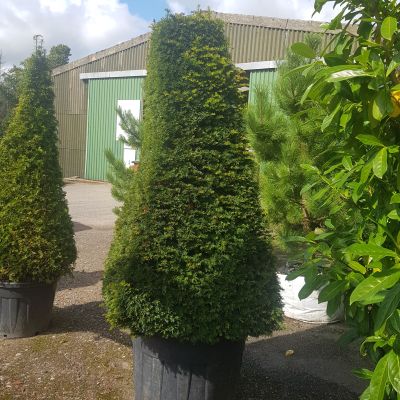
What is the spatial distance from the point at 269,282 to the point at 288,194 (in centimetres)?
182

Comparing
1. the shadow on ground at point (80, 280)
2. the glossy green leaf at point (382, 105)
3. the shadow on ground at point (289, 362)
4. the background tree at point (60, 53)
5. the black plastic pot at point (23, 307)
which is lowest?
the shadow on ground at point (80, 280)

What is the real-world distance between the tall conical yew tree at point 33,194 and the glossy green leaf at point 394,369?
3497mm

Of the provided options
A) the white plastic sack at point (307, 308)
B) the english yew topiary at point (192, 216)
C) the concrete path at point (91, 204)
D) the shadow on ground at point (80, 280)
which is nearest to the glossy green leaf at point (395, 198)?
the english yew topiary at point (192, 216)

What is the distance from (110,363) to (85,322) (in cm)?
102

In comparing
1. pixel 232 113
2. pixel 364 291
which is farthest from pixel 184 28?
pixel 364 291

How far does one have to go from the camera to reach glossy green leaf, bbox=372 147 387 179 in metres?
1.39

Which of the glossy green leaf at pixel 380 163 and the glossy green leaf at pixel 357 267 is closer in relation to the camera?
the glossy green leaf at pixel 380 163

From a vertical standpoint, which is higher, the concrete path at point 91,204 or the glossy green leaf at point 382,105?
the glossy green leaf at point 382,105

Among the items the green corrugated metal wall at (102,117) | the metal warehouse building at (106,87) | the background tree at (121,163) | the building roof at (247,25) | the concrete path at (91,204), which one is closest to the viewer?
the background tree at (121,163)

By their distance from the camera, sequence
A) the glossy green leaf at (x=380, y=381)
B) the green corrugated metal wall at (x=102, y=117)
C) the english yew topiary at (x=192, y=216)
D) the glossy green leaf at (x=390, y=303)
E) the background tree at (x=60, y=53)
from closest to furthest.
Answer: the glossy green leaf at (x=390, y=303), the glossy green leaf at (x=380, y=381), the english yew topiary at (x=192, y=216), the green corrugated metal wall at (x=102, y=117), the background tree at (x=60, y=53)

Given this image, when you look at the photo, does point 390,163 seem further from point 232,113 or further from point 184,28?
point 184,28

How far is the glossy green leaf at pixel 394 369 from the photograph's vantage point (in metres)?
1.40

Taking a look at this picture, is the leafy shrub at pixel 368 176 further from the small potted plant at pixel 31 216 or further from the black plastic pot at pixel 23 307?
the black plastic pot at pixel 23 307

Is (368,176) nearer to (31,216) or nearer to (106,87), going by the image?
(31,216)
